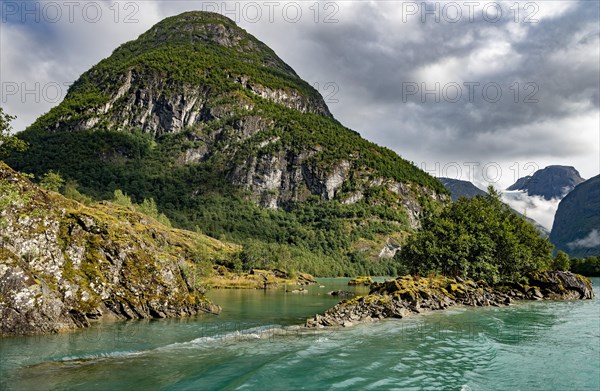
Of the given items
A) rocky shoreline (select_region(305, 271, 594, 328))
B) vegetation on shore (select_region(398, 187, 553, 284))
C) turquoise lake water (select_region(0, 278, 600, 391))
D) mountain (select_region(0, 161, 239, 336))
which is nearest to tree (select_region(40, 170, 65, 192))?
mountain (select_region(0, 161, 239, 336))

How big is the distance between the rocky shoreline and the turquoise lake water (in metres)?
4.09

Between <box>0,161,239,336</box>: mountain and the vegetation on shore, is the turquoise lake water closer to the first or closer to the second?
<box>0,161,239,336</box>: mountain

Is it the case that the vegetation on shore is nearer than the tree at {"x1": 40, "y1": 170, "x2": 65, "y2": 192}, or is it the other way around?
the tree at {"x1": 40, "y1": 170, "x2": 65, "y2": 192}

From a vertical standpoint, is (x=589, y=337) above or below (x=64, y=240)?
below

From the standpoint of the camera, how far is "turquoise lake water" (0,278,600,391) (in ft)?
61.8

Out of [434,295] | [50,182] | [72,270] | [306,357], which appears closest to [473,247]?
[434,295]

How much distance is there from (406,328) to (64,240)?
3421 cm

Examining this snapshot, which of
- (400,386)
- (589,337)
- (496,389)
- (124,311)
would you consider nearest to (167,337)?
(124,311)

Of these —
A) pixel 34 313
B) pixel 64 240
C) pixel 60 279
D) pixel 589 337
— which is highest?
pixel 64 240

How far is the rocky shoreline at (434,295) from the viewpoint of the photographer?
42156mm

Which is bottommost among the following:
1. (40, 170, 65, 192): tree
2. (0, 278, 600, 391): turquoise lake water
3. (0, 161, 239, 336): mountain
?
(0, 278, 600, 391): turquoise lake water

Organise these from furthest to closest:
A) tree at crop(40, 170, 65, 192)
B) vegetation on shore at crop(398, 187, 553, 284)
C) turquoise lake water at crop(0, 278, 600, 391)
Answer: vegetation on shore at crop(398, 187, 553, 284) → tree at crop(40, 170, 65, 192) → turquoise lake water at crop(0, 278, 600, 391)

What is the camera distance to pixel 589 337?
107ft

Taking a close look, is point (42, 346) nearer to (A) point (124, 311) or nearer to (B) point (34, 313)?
(B) point (34, 313)
